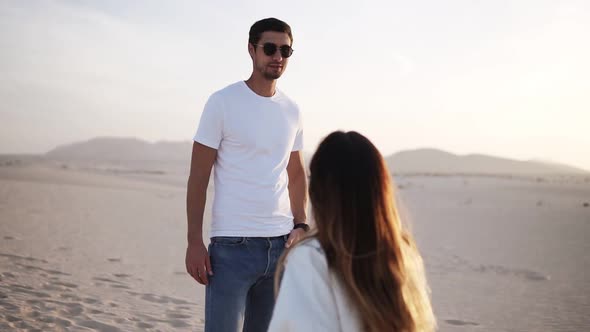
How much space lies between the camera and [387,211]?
159cm

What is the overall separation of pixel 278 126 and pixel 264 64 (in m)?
0.36

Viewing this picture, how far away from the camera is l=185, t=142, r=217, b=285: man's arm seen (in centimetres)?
243

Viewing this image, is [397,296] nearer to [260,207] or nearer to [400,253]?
[400,253]

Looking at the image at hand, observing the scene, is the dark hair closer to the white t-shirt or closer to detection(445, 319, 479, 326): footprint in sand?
the white t-shirt

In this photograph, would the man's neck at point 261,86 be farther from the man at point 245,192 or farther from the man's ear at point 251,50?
the man's ear at point 251,50

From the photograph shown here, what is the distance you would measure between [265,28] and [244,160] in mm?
783

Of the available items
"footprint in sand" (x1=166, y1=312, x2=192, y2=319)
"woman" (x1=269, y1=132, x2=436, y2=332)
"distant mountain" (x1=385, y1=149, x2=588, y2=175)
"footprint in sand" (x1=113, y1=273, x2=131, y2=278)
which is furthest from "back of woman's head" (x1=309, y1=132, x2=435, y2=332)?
"distant mountain" (x1=385, y1=149, x2=588, y2=175)

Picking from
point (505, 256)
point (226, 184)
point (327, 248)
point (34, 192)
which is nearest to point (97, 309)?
point (226, 184)

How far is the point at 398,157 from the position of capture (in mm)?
126000

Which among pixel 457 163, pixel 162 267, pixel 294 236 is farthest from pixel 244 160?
pixel 457 163

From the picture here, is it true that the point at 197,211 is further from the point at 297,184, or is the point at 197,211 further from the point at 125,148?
the point at 125,148

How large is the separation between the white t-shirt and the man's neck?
5cm

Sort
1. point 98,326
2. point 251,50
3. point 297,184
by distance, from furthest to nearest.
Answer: point 98,326 → point 297,184 → point 251,50

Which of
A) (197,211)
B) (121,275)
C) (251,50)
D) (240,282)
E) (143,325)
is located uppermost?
(251,50)
